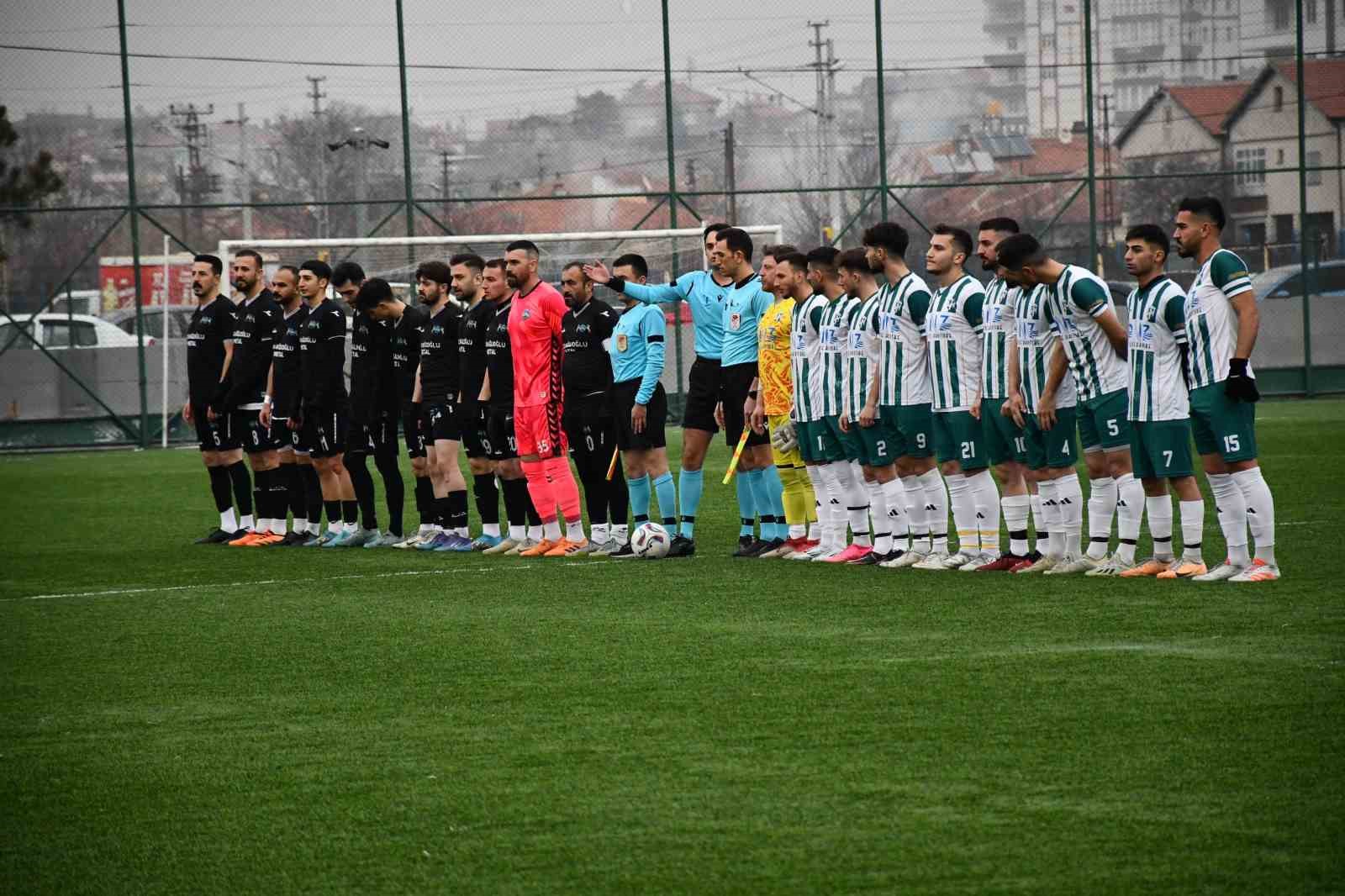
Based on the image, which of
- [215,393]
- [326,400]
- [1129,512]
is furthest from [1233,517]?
[215,393]

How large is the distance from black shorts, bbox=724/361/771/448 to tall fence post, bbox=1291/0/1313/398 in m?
18.7

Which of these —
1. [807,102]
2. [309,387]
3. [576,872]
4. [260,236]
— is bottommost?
[576,872]

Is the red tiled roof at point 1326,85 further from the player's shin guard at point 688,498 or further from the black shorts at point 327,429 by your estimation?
the black shorts at point 327,429

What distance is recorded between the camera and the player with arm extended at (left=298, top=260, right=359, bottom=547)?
1291 cm

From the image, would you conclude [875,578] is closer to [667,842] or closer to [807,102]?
[667,842]

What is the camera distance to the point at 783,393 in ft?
37.0

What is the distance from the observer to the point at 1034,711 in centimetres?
595

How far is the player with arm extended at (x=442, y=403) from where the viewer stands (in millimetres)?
12398

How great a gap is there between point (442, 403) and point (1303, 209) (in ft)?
66.2

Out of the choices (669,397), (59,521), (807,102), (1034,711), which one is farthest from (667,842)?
(807,102)

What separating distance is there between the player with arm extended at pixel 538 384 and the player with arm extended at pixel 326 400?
5.96 feet

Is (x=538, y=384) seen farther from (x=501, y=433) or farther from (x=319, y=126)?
(x=319, y=126)

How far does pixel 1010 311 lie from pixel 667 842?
5.99 metres

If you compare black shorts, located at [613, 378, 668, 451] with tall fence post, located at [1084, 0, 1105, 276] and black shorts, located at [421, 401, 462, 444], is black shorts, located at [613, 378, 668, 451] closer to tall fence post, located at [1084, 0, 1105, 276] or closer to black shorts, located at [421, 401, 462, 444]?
black shorts, located at [421, 401, 462, 444]
